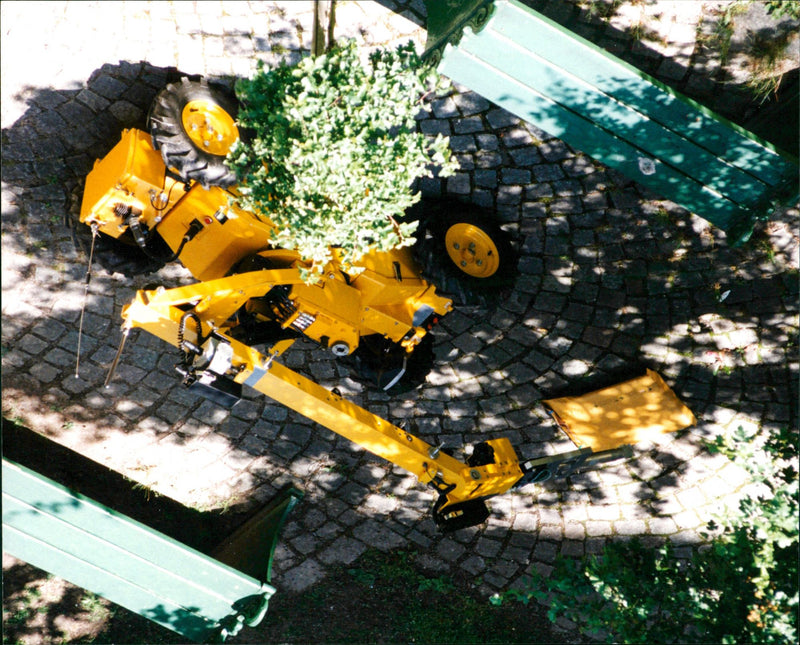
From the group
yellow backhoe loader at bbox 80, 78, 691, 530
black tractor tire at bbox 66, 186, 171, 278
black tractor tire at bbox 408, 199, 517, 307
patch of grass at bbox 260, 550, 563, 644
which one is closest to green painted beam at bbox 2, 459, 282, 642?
patch of grass at bbox 260, 550, 563, 644

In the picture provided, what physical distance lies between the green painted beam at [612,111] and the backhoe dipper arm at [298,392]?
2.39 meters

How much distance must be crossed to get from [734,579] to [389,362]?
3.16 meters

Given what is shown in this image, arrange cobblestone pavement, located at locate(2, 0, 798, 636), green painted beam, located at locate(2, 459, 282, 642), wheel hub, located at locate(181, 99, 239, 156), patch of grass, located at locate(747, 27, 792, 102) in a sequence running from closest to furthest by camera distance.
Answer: green painted beam, located at locate(2, 459, 282, 642)
wheel hub, located at locate(181, 99, 239, 156)
patch of grass, located at locate(747, 27, 792, 102)
cobblestone pavement, located at locate(2, 0, 798, 636)

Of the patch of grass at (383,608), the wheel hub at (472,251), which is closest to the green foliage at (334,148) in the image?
the wheel hub at (472,251)

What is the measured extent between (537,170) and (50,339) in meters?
5.37

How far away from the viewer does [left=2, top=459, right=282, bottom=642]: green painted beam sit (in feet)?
18.2

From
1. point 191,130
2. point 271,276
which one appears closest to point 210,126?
point 191,130

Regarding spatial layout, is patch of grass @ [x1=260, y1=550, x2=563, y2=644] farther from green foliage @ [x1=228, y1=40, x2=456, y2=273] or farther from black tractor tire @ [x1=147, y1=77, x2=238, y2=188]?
black tractor tire @ [x1=147, y1=77, x2=238, y2=188]

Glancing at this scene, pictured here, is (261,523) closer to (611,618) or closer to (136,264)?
(136,264)

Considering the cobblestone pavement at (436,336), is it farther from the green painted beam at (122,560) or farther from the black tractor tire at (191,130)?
the green painted beam at (122,560)

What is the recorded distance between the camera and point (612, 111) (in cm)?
547

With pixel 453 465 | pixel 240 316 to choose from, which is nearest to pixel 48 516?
pixel 240 316

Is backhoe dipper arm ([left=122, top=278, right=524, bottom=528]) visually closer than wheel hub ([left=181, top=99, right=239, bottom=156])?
Yes

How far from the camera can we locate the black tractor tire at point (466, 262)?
5.81 metres
